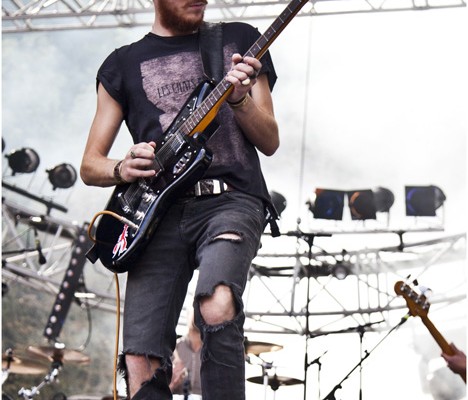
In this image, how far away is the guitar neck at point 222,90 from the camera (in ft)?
6.51

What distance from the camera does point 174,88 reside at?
220 cm

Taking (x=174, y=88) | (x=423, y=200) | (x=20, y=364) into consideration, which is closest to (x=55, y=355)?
(x=20, y=364)

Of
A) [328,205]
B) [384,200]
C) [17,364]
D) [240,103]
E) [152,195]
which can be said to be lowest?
[152,195]

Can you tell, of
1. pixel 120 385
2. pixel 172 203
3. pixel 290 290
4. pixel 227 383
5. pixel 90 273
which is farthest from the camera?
pixel 90 273

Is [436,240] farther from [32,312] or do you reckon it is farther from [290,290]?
[32,312]

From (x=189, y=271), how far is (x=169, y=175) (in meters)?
0.28

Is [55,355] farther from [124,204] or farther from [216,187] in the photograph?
[216,187]

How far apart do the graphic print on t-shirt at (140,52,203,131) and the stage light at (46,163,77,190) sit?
675cm

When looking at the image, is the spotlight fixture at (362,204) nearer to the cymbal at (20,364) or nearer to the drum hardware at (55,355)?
the drum hardware at (55,355)

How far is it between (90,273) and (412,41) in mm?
7495

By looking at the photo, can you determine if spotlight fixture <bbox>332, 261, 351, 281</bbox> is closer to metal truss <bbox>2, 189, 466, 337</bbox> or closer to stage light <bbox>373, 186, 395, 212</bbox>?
metal truss <bbox>2, 189, 466, 337</bbox>

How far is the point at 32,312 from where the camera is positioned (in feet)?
40.9

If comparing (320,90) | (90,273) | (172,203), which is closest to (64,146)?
(90,273)

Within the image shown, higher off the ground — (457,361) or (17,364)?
(17,364)
